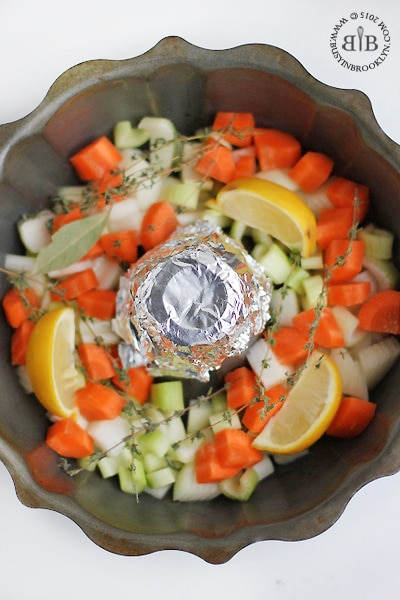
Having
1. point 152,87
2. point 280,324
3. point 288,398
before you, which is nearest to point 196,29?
point 152,87

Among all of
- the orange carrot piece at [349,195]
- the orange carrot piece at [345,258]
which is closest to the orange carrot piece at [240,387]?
the orange carrot piece at [345,258]

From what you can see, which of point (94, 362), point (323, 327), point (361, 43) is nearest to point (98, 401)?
point (94, 362)

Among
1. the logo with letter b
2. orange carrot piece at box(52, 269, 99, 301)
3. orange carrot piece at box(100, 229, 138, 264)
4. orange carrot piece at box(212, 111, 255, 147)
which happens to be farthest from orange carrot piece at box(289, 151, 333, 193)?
orange carrot piece at box(52, 269, 99, 301)

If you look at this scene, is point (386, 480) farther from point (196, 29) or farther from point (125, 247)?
point (196, 29)

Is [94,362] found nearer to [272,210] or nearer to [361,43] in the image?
[272,210]

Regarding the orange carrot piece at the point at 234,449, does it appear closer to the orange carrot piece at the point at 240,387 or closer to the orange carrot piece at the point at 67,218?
the orange carrot piece at the point at 240,387

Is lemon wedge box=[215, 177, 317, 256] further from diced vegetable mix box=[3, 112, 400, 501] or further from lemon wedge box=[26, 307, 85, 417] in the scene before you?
lemon wedge box=[26, 307, 85, 417]
